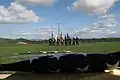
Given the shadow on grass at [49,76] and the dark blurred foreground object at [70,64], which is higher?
the dark blurred foreground object at [70,64]

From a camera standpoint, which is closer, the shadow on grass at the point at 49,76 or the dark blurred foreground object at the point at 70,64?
the dark blurred foreground object at the point at 70,64

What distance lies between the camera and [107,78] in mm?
3391

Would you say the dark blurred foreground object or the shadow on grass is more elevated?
the dark blurred foreground object

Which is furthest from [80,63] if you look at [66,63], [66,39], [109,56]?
[66,39]

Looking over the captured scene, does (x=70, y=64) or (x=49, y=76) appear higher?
(x=70, y=64)

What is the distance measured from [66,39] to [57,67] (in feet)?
122

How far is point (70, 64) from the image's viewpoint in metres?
3.12

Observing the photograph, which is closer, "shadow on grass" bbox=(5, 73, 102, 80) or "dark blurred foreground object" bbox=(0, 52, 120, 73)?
"dark blurred foreground object" bbox=(0, 52, 120, 73)

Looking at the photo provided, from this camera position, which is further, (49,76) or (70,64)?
(49,76)

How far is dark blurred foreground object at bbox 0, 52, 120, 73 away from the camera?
3.13m

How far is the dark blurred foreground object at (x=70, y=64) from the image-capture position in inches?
123

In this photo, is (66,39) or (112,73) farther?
(66,39)

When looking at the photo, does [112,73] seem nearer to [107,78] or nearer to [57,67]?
[107,78]

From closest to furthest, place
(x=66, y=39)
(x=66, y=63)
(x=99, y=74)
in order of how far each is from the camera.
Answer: (x=66, y=63), (x=99, y=74), (x=66, y=39)
